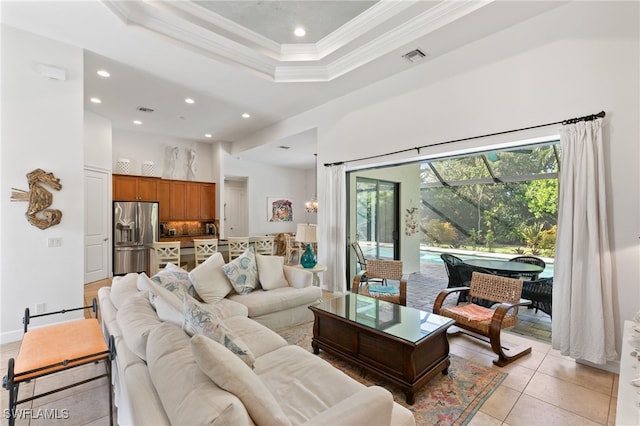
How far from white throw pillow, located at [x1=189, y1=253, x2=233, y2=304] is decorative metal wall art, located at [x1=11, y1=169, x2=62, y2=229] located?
1789mm

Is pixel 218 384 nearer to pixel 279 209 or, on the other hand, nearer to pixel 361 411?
pixel 361 411

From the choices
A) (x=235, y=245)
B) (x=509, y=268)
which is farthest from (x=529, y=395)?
(x=235, y=245)

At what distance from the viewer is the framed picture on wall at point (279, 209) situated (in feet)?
32.0

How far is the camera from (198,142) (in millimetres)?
8352

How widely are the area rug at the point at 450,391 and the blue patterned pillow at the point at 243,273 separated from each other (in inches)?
52.0

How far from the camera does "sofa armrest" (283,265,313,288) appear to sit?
4.04 m

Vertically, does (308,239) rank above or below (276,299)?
above

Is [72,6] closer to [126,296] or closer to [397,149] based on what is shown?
[126,296]

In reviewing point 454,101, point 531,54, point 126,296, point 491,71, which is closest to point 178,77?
point 126,296

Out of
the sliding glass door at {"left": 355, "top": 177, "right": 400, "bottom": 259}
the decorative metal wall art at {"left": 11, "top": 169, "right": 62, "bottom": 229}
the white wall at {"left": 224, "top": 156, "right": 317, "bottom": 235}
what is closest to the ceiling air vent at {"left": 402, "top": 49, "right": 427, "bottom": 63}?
the sliding glass door at {"left": 355, "top": 177, "right": 400, "bottom": 259}

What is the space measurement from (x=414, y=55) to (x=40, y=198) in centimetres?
488

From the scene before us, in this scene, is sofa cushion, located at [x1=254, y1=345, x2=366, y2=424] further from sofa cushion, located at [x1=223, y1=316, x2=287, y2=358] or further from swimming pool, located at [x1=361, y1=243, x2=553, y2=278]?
swimming pool, located at [x1=361, y1=243, x2=553, y2=278]

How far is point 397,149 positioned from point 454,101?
0.96 meters

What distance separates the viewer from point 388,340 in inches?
95.1
